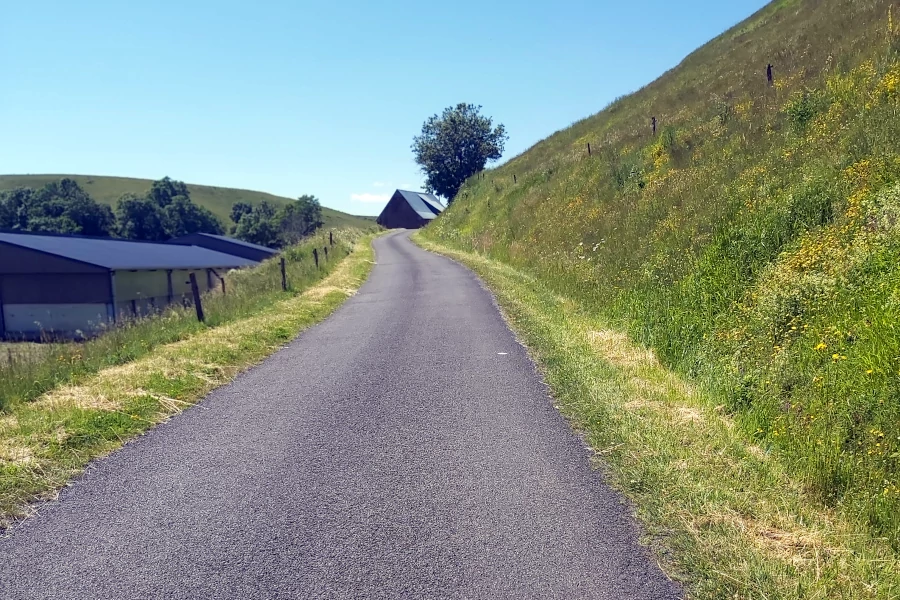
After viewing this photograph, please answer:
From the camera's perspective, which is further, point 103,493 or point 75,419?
point 75,419

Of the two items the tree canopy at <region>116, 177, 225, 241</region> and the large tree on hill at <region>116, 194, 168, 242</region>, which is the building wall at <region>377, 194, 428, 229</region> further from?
the large tree on hill at <region>116, 194, 168, 242</region>

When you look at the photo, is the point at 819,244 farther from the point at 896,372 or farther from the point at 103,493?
the point at 103,493

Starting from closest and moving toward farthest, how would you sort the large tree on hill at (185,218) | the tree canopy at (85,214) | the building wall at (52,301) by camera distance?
1. the building wall at (52,301)
2. the tree canopy at (85,214)
3. the large tree on hill at (185,218)

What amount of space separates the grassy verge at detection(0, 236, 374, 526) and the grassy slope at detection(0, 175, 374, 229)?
120613 millimetres

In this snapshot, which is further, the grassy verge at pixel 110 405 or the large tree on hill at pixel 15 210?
the large tree on hill at pixel 15 210

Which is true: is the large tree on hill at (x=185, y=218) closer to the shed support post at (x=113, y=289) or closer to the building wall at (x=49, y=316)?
the building wall at (x=49, y=316)

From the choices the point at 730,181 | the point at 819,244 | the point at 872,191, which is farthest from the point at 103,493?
the point at 730,181

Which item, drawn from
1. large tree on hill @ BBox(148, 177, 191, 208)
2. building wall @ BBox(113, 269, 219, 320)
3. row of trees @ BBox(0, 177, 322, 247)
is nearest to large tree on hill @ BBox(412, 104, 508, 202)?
row of trees @ BBox(0, 177, 322, 247)

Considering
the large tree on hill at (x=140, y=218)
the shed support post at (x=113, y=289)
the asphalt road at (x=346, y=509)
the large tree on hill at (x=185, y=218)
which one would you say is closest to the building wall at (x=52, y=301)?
the shed support post at (x=113, y=289)

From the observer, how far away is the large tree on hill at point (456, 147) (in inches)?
3081

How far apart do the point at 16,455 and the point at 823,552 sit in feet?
18.6

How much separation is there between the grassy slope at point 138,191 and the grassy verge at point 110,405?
121 meters

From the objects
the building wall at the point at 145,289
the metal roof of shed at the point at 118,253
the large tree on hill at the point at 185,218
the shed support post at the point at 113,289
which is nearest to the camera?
the shed support post at the point at 113,289

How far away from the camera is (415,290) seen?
60.0 feet
